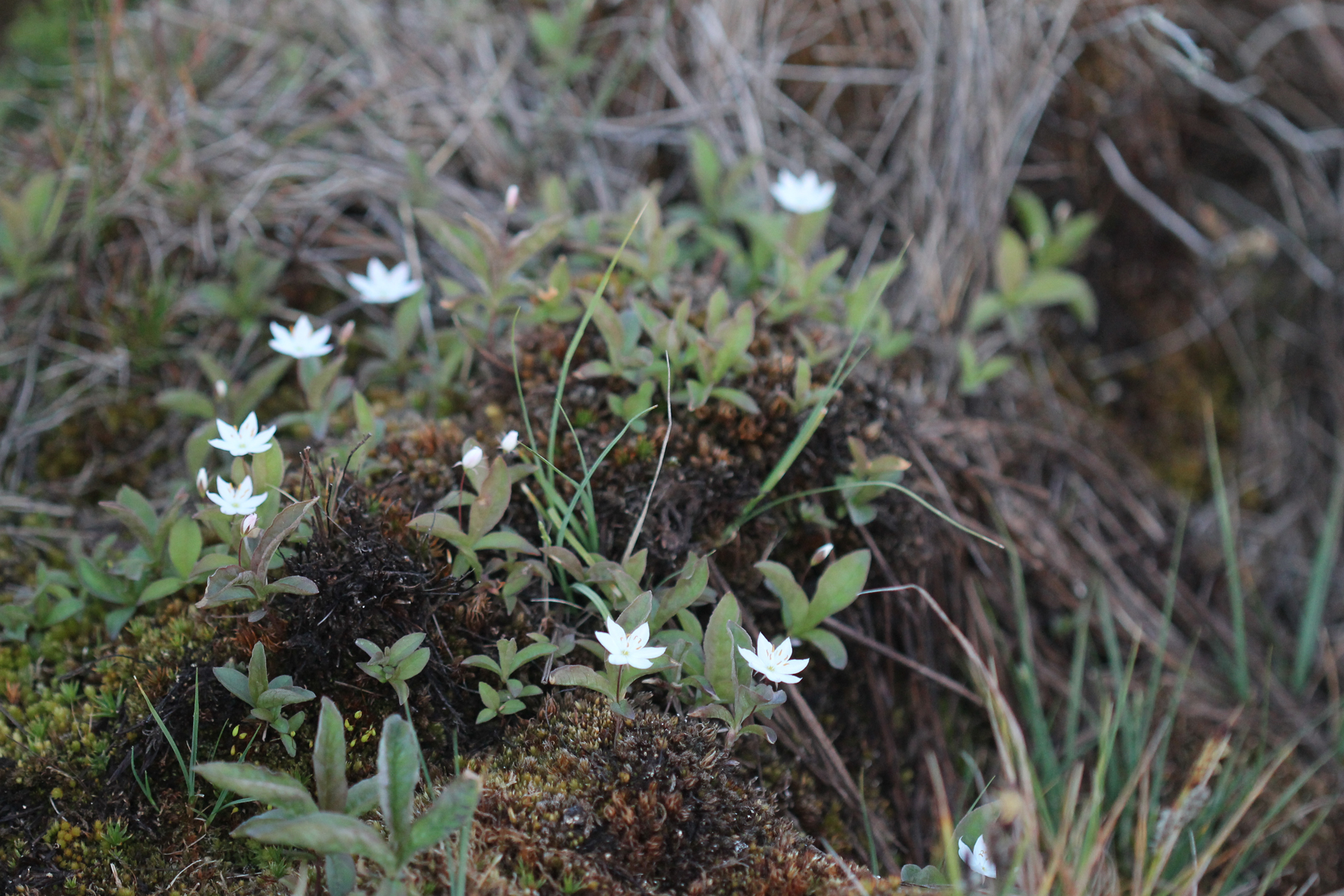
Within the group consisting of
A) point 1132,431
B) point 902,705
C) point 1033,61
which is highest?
point 1033,61

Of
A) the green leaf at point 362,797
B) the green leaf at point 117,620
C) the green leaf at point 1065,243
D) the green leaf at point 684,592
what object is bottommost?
the green leaf at point 117,620

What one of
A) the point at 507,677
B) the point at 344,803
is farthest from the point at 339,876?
the point at 507,677

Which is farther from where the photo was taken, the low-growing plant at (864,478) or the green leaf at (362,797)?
the low-growing plant at (864,478)

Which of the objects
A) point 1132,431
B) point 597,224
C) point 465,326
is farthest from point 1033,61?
point 465,326

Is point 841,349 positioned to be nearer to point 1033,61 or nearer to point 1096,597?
point 1096,597

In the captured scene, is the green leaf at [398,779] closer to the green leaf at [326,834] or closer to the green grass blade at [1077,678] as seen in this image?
the green leaf at [326,834]

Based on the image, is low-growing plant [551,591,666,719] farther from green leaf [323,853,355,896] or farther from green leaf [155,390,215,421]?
green leaf [155,390,215,421]

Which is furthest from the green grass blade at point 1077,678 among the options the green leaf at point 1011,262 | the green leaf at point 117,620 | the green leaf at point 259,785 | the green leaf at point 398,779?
the green leaf at point 117,620
